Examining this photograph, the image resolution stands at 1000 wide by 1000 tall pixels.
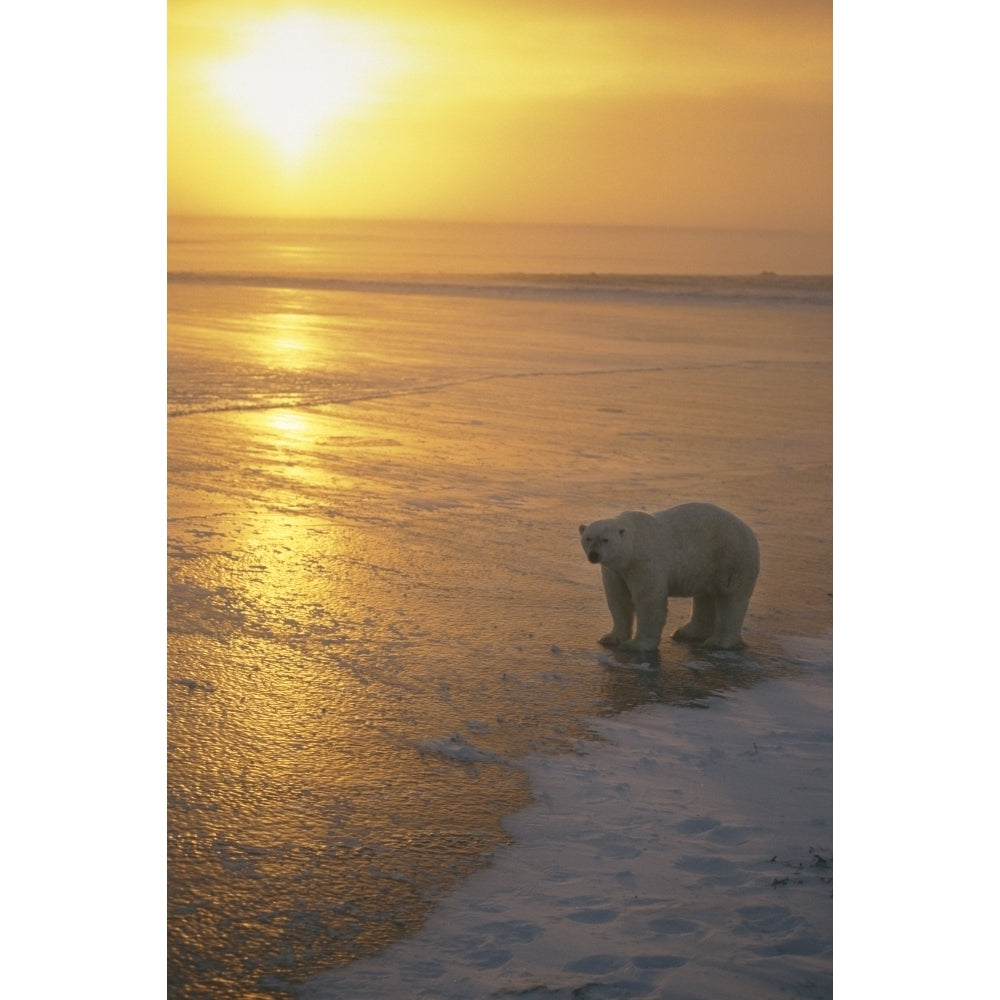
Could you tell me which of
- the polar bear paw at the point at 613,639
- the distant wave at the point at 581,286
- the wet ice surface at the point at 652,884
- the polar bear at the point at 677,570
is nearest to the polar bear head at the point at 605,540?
the polar bear at the point at 677,570

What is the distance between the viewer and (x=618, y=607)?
17.1 ft

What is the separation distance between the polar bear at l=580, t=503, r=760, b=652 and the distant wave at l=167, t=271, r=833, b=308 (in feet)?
68.7

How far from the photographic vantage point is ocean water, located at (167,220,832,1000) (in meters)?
3.34

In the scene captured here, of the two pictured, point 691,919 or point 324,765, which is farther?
point 324,765

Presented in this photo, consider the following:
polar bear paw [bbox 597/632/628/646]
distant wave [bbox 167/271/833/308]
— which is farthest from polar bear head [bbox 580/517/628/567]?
distant wave [bbox 167/271/833/308]

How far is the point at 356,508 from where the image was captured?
23.2 ft

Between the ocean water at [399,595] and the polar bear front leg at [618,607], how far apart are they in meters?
0.09

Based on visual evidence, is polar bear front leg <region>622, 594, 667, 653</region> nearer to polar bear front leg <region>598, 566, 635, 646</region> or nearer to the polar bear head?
polar bear front leg <region>598, 566, 635, 646</region>

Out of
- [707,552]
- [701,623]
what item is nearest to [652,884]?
[707,552]

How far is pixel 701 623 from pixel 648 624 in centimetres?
39

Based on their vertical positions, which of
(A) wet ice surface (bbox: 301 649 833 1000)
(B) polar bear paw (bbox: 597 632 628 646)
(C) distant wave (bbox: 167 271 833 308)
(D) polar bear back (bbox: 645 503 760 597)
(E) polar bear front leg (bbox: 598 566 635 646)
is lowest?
(A) wet ice surface (bbox: 301 649 833 1000)
